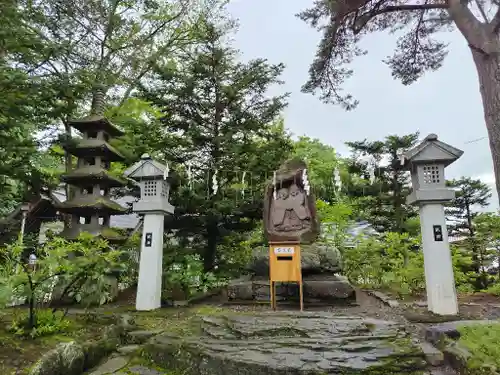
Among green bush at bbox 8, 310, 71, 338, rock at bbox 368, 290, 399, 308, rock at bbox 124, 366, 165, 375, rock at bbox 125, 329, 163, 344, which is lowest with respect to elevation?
rock at bbox 124, 366, 165, 375

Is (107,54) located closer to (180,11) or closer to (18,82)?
(180,11)

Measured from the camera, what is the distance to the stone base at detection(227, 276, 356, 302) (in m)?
6.57

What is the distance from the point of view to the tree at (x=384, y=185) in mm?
10734

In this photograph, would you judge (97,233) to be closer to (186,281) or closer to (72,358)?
(186,281)

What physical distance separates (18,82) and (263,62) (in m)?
5.93

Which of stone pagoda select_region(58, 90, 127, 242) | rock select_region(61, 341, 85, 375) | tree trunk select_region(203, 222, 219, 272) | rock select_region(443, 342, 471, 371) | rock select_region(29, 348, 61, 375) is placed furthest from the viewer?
tree trunk select_region(203, 222, 219, 272)

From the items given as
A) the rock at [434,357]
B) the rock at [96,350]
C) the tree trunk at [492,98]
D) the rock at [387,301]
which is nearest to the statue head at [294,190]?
the rock at [387,301]

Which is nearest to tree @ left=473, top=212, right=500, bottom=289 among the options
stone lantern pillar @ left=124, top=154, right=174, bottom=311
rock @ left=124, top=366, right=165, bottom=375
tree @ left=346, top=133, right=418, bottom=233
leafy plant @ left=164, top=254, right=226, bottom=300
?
tree @ left=346, top=133, right=418, bottom=233

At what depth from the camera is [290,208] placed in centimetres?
725

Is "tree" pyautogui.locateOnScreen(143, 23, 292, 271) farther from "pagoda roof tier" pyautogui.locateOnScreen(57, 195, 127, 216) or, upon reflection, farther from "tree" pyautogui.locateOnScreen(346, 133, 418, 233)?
"tree" pyautogui.locateOnScreen(346, 133, 418, 233)

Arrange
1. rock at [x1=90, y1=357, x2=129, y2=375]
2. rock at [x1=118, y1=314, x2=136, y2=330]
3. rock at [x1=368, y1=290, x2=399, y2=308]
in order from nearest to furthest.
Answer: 1. rock at [x1=90, y1=357, x2=129, y2=375]
2. rock at [x1=118, y1=314, x2=136, y2=330]
3. rock at [x1=368, y1=290, x2=399, y2=308]

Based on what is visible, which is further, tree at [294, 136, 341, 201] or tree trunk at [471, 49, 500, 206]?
tree at [294, 136, 341, 201]

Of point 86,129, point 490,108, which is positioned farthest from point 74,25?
point 490,108

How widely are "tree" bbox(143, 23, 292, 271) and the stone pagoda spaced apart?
1441 mm
